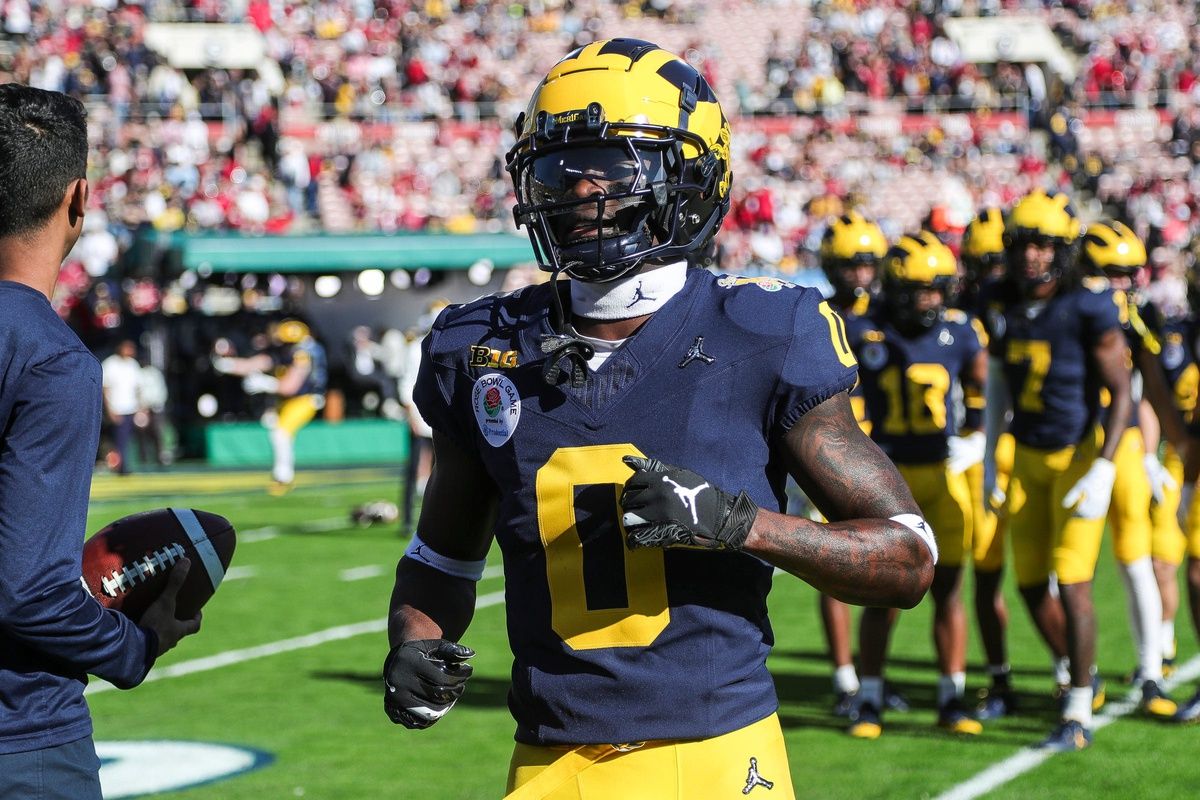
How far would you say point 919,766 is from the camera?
598cm

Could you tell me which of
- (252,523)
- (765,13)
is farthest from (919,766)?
(765,13)

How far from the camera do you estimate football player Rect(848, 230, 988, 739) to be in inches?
257

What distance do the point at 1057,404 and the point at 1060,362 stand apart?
171 millimetres

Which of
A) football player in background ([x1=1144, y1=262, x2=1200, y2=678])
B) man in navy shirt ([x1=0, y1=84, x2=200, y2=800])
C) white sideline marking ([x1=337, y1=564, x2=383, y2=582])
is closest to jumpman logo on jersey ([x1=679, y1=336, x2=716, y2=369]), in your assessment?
man in navy shirt ([x1=0, y1=84, x2=200, y2=800])

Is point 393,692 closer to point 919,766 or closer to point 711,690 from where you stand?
point 711,690

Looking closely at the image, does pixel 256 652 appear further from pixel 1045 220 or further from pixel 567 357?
pixel 567 357

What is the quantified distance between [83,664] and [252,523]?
1137 centimetres

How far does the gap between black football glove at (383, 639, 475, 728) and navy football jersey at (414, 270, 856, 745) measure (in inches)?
4.5

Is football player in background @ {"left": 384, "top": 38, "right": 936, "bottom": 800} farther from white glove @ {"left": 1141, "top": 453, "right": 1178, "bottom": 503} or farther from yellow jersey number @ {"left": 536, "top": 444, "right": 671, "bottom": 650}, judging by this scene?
white glove @ {"left": 1141, "top": 453, "right": 1178, "bottom": 503}

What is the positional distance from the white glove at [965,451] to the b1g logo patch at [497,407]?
14.4 feet

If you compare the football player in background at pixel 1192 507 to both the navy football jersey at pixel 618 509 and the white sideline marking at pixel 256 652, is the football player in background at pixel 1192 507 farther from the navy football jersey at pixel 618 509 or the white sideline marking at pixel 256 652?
the navy football jersey at pixel 618 509

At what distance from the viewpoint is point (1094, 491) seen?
20.6 feet

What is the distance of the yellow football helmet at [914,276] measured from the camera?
670cm

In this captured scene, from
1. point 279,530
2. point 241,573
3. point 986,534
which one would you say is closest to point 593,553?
point 986,534
